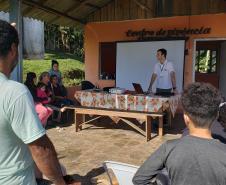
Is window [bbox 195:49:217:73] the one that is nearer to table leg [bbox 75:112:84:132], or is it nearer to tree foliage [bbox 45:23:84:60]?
table leg [bbox 75:112:84:132]

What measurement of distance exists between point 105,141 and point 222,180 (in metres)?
4.95

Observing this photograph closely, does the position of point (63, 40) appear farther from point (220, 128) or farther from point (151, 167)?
point (151, 167)

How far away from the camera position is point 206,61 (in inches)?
499

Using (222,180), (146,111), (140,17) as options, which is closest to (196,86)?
(222,180)

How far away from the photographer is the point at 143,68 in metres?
10.0

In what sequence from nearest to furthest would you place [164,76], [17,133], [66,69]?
1. [17,133]
2. [164,76]
3. [66,69]

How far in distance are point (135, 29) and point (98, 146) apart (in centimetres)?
509

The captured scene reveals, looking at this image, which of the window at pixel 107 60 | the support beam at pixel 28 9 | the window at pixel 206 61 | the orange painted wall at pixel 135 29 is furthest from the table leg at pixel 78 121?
the window at pixel 206 61

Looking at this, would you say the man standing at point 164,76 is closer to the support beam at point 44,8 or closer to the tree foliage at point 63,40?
the support beam at point 44,8

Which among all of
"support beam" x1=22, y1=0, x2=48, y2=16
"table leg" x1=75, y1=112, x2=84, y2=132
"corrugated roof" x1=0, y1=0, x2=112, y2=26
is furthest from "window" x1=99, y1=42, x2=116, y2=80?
"table leg" x1=75, y1=112, x2=84, y2=132

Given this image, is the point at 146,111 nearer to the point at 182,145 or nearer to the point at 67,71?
the point at 182,145

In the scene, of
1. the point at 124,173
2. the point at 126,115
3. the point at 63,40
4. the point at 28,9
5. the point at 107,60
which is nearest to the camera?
the point at 124,173

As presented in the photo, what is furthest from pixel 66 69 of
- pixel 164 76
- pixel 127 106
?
pixel 127 106

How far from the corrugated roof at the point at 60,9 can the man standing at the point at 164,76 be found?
3300mm
